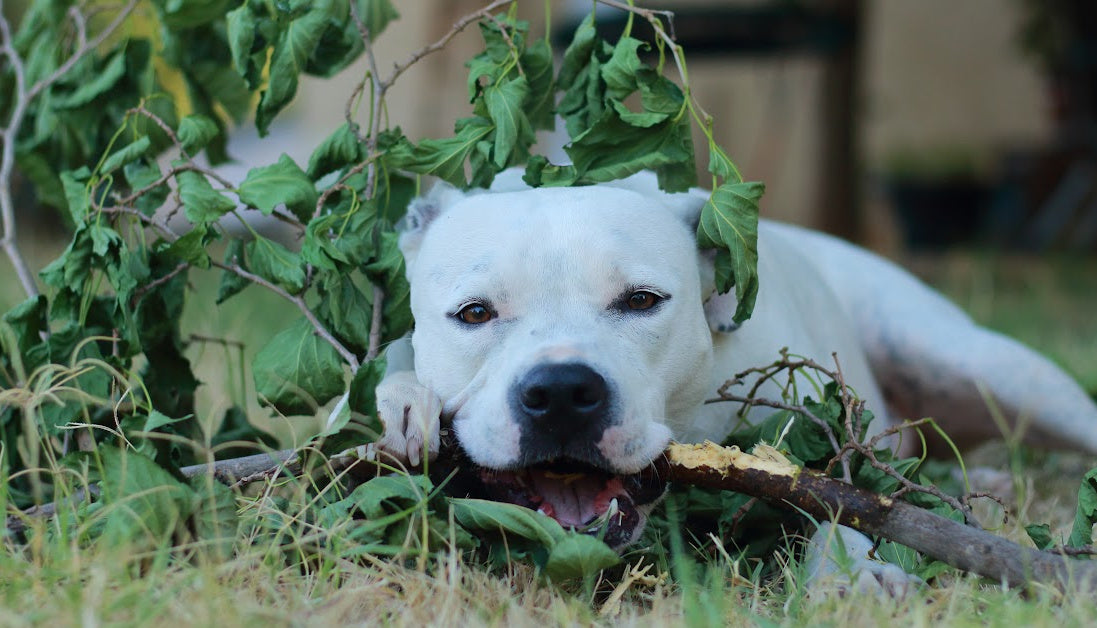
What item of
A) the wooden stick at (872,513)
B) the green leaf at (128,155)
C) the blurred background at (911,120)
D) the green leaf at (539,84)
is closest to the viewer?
the wooden stick at (872,513)

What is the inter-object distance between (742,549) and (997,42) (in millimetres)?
11411

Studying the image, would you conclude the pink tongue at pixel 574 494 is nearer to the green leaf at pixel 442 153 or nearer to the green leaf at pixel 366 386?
the green leaf at pixel 366 386

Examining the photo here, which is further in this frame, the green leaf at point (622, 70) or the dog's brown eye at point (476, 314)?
the green leaf at point (622, 70)

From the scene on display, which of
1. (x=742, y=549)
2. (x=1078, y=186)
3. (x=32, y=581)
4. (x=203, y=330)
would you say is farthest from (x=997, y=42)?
(x=32, y=581)

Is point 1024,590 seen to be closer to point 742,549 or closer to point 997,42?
point 742,549

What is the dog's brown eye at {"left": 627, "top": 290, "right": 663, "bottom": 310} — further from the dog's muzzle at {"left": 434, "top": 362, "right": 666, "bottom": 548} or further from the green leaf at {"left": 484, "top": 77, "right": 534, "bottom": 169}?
the green leaf at {"left": 484, "top": 77, "right": 534, "bottom": 169}

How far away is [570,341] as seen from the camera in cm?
210

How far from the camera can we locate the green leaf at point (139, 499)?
1901mm

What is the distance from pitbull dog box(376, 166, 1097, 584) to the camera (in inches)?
80.7

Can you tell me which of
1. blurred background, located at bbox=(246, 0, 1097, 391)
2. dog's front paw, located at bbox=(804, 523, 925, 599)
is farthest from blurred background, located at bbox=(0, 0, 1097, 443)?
dog's front paw, located at bbox=(804, 523, 925, 599)

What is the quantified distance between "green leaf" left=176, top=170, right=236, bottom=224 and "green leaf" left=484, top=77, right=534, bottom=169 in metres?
0.55

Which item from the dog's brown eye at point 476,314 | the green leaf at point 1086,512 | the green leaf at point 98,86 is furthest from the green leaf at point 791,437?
the green leaf at point 98,86

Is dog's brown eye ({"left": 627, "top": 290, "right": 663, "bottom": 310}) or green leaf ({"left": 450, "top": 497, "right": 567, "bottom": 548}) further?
dog's brown eye ({"left": 627, "top": 290, "right": 663, "bottom": 310})

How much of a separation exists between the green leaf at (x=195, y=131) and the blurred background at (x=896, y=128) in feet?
1.38
